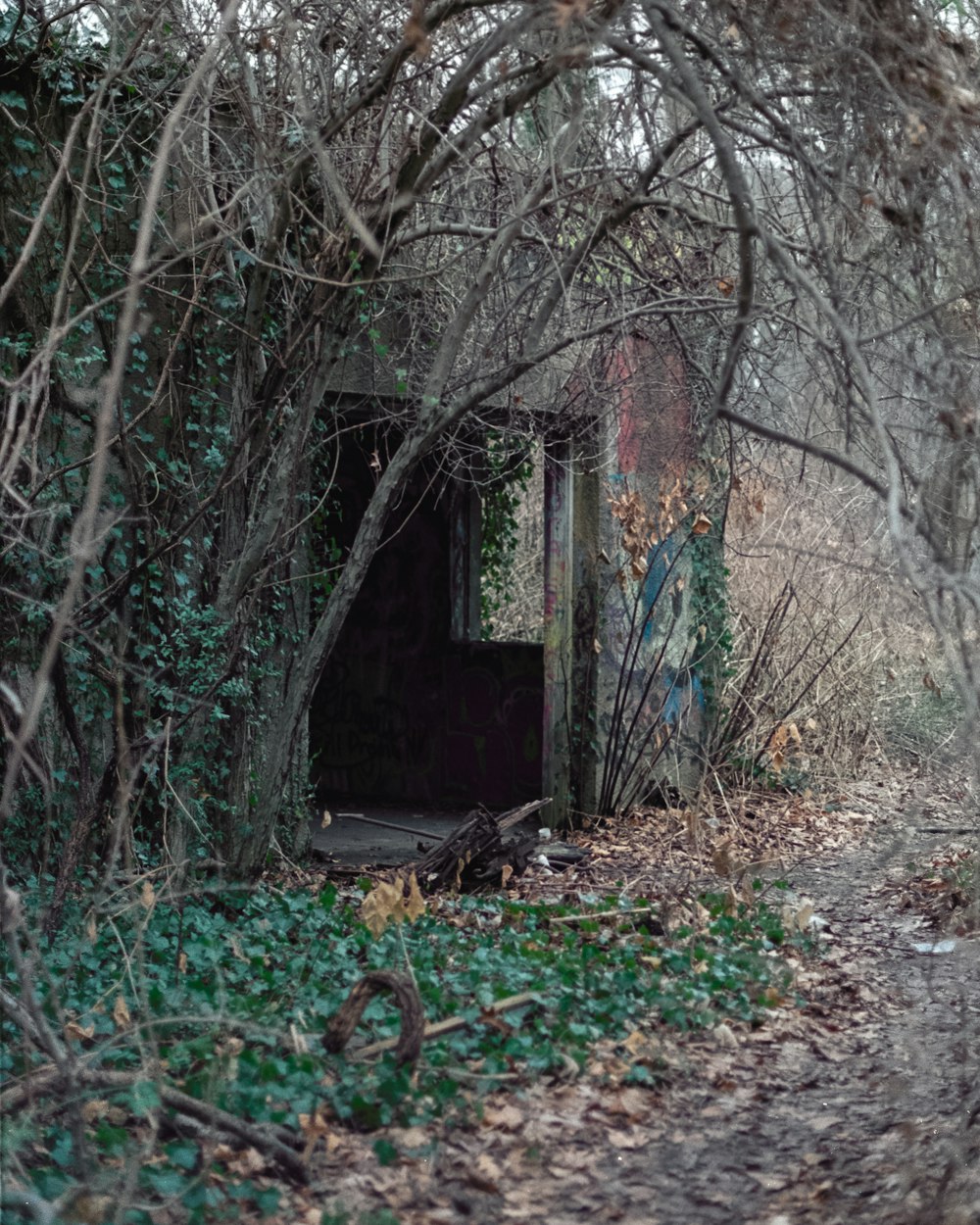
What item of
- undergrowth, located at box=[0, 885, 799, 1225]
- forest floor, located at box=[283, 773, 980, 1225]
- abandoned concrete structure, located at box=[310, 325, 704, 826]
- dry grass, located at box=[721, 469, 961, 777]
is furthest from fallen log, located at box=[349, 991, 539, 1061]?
dry grass, located at box=[721, 469, 961, 777]

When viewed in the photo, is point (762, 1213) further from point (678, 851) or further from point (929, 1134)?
point (678, 851)

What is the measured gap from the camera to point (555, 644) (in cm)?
933

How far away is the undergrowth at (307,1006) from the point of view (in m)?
3.42

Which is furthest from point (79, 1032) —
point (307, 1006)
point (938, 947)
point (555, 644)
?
point (555, 644)

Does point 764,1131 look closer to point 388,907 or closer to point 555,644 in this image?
point 388,907

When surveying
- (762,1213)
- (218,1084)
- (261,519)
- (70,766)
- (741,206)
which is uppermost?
(741,206)

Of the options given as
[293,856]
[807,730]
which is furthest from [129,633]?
[807,730]

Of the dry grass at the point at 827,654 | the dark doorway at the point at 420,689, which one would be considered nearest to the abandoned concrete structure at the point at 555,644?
the dark doorway at the point at 420,689

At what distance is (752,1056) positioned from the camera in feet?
15.8

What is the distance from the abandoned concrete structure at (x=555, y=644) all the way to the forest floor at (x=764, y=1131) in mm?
3003

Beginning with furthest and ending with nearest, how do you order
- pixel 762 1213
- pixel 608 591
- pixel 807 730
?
pixel 807 730 → pixel 608 591 → pixel 762 1213

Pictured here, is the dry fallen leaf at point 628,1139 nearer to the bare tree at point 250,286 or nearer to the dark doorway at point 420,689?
the bare tree at point 250,286

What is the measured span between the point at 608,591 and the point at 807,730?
8.62ft

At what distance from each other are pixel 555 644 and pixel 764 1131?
5.36m
